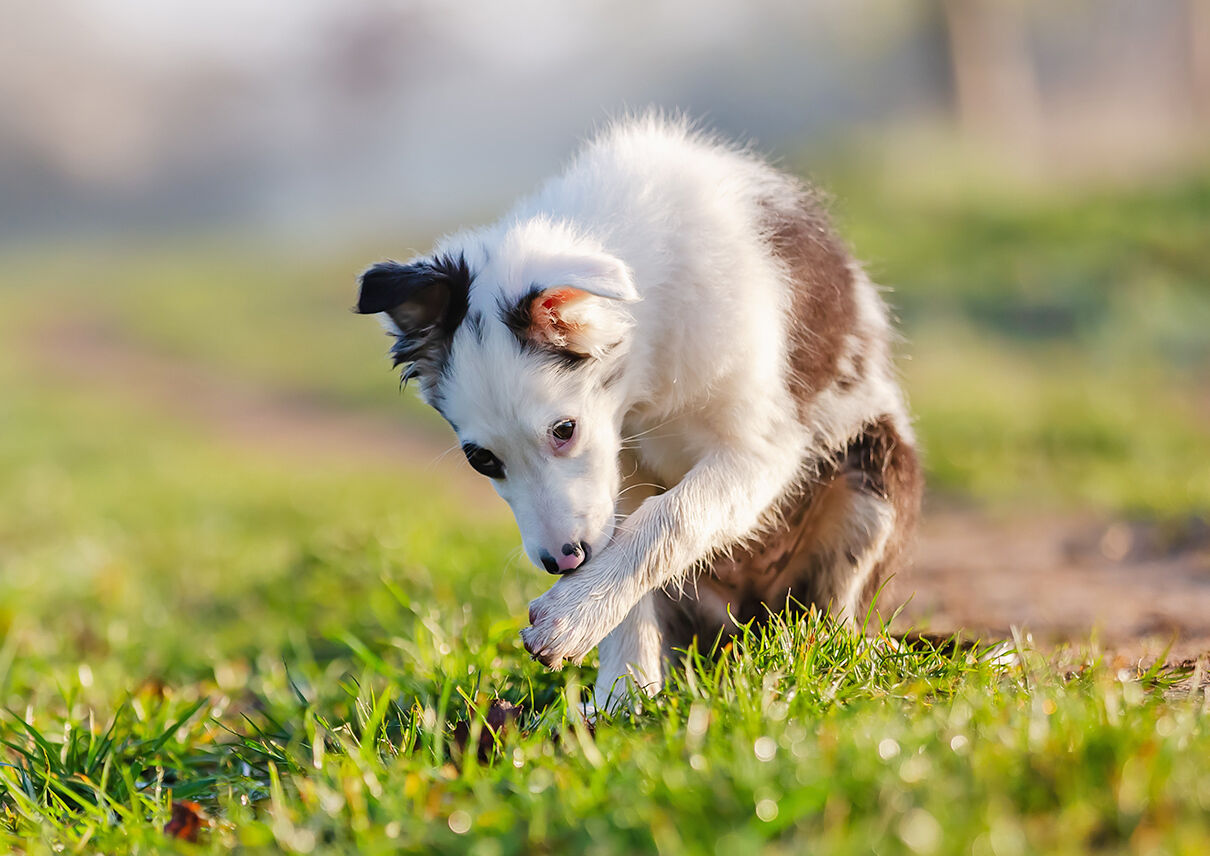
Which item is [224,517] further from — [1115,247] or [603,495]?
[1115,247]

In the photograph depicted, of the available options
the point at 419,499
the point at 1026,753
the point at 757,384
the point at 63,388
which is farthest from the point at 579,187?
the point at 63,388

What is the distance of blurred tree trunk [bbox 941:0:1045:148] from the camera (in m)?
16.5

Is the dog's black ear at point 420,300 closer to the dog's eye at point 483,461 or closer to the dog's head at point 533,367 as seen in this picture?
the dog's head at point 533,367

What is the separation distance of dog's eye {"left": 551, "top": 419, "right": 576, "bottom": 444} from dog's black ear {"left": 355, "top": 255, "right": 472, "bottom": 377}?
15.5 inches

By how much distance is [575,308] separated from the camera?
300 centimetres

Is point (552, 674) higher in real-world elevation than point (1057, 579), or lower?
higher

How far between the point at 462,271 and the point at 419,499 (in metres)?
4.48

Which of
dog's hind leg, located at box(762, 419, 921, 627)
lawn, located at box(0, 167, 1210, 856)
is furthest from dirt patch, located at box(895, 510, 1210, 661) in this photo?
lawn, located at box(0, 167, 1210, 856)

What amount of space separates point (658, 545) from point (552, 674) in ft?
1.96

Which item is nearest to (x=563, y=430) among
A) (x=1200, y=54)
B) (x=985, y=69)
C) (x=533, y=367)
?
(x=533, y=367)

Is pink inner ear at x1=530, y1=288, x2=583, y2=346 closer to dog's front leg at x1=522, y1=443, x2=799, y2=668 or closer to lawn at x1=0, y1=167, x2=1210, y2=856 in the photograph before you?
dog's front leg at x1=522, y1=443, x2=799, y2=668

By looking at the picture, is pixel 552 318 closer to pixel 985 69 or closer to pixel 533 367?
pixel 533 367

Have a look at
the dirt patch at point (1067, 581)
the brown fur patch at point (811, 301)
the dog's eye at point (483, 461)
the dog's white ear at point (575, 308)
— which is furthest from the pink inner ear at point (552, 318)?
the dirt patch at point (1067, 581)

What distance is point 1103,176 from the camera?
14305 millimetres
